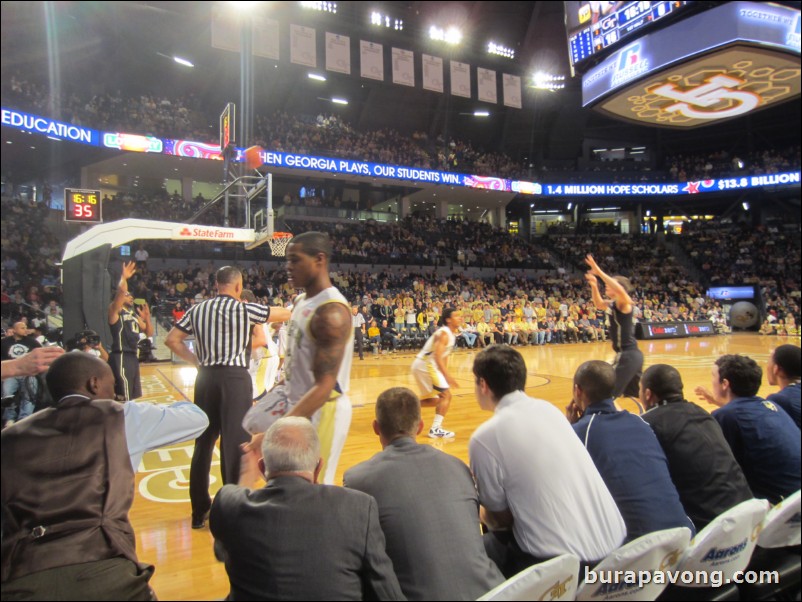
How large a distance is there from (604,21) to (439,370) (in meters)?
12.3

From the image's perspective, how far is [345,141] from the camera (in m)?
24.9

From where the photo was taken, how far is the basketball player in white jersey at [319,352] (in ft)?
7.62

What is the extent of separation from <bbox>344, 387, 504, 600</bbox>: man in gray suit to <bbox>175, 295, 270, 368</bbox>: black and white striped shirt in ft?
5.02

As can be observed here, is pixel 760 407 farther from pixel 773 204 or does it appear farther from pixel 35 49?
pixel 773 204

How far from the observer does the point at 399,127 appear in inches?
1144

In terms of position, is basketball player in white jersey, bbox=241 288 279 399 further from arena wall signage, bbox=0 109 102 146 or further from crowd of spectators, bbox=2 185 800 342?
arena wall signage, bbox=0 109 102 146

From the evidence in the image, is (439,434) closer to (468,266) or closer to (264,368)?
(264,368)

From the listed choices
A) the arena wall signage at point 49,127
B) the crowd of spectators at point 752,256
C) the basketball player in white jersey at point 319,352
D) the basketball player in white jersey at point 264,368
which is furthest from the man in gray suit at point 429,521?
the crowd of spectators at point 752,256

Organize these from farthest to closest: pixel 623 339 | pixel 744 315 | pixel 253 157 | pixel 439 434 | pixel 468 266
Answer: pixel 744 315, pixel 468 266, pixel 253 157, pixel 439 434, pixel 623 339

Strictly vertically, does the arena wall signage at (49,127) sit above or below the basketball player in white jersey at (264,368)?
above

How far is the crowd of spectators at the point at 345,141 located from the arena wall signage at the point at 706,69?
37.9ft

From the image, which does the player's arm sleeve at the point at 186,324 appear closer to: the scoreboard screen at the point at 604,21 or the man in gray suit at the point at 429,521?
the man in gray suit at the point at 429,521

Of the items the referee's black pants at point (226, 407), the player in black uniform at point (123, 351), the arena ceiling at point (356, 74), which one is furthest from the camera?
the arena ceiling at point (356, 74)

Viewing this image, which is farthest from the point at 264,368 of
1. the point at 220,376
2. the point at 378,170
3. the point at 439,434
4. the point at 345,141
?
the point at 345,141
